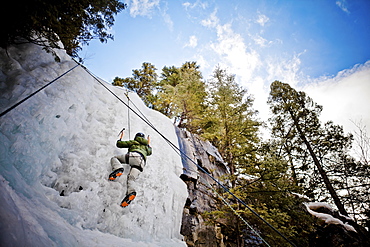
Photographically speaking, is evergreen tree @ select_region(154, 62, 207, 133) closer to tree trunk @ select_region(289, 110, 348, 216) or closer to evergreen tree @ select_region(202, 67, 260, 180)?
evergreen tree @ select_region(202, 67, 260, 180)

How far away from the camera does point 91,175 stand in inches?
143

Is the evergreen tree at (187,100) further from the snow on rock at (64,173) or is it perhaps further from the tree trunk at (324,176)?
the tree trunk at (324,176)

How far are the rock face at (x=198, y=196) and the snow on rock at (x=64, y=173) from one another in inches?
73.1

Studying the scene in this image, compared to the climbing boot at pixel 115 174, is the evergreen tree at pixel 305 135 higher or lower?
higher

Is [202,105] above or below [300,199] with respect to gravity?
above

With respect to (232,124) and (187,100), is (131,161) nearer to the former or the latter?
(232,124)

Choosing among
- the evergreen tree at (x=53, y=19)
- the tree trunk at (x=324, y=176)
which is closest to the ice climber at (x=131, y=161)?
the evergreen tree at (x=53, y=19)

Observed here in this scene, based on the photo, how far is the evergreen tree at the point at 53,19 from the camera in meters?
3.06

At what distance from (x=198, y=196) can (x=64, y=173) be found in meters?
6.70

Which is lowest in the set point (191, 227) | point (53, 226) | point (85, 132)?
point (53, 226)

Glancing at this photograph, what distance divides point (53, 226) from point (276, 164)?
22.9 feet

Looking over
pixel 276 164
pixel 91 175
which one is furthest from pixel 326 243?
pixel 91 175

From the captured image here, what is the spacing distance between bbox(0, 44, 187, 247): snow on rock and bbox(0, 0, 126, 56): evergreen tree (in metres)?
0.62

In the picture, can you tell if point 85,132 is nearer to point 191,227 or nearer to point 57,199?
point 57,199
